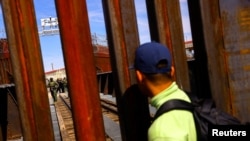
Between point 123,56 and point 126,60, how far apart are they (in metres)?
0.04

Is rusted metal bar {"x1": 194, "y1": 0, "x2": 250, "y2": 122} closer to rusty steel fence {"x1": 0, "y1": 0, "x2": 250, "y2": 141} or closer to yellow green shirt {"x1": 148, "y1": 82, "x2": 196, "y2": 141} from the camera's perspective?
rusty steel fence {"x1": 0, "y1": 0, "x2": 250, "y2": 141}

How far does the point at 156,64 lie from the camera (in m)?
1.61

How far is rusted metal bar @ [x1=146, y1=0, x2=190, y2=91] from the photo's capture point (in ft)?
8.16

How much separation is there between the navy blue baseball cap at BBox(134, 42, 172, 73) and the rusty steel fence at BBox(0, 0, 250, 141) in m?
0.56

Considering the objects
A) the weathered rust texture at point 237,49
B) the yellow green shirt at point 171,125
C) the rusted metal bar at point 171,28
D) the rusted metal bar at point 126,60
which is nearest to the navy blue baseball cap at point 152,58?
the yellow green shirt at point 171,125

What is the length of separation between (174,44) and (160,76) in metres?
0.96

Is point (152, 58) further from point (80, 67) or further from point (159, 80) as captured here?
point (80, 67)

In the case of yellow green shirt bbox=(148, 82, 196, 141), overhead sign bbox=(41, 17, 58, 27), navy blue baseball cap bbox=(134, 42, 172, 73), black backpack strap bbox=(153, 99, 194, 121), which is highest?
overhead sign bbox=(41, 17, 58, 27)

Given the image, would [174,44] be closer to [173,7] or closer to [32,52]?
[173,7]

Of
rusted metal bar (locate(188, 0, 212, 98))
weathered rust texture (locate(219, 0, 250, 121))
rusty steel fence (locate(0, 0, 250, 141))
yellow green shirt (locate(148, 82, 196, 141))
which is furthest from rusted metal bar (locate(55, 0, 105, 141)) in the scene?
weathered rust texture (locate(219, 0, 250, 121))

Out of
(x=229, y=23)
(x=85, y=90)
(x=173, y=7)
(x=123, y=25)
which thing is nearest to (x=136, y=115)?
(x=85, y=90)

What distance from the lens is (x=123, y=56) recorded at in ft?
7.94

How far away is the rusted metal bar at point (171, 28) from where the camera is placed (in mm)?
2486

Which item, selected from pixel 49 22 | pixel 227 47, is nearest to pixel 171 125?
pixel 227 47
